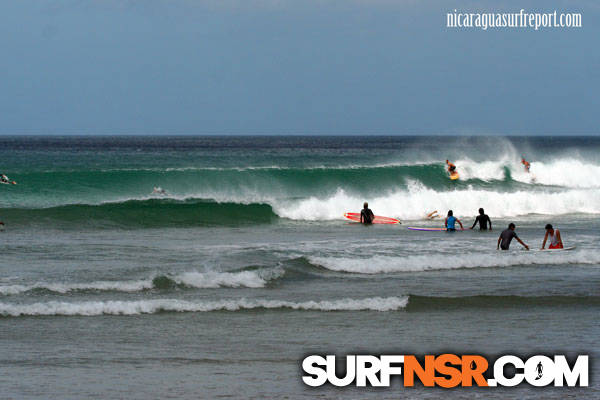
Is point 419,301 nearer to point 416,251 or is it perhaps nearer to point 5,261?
point 416,251

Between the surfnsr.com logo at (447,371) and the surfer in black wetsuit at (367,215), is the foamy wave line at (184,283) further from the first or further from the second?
the surfer in black wetsuit at (367,215)

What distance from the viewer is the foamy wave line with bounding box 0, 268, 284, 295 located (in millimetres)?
13238

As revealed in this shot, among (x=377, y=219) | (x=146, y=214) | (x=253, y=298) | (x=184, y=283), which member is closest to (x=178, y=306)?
(x=253, y=298)

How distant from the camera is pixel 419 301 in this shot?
12977 millimetres

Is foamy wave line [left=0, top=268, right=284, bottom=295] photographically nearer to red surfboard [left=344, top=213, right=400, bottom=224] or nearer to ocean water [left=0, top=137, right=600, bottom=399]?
ocean water [left=0, top=137, right=600, bottom=399]

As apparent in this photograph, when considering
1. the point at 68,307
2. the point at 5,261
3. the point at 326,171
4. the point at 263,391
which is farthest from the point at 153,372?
the point at 326,171

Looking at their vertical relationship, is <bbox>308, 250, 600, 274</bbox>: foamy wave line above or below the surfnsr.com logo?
above

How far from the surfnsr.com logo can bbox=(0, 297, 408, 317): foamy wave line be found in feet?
9.36

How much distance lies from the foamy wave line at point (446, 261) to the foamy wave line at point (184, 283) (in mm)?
1597

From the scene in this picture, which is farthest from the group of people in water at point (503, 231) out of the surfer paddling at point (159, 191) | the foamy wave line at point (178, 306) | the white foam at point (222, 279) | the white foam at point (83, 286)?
the surfer paddling at point (159, 191)

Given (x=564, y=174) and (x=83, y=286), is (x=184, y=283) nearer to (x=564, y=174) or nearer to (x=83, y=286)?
(x=83, y=286)

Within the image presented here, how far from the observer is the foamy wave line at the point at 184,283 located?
13238mm

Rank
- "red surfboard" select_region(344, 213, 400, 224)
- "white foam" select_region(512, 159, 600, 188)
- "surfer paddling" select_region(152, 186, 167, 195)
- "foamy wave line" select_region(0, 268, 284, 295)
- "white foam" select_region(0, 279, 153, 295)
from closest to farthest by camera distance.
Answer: "white foam" select_region(0, 279, 153, 295) < "foamy wave line" select_region(0, 268, 284, 295) < "red surfboard" select_region(344, 213, 400, 224) < "surfer paddling" select_region(152, 186, 167, 195) < "white foam" select_region(512, 159, 600, 188)

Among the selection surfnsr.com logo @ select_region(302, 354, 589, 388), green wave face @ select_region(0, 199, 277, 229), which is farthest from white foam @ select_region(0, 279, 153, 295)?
green wave face @ select_region(0, 199, 277, 229)
